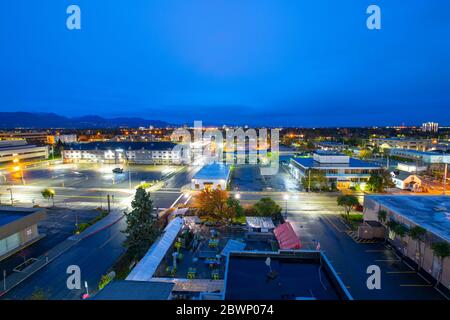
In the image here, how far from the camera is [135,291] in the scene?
29.9ft

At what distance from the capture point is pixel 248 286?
349 inches

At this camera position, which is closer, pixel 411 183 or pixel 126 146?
pixel 411 183

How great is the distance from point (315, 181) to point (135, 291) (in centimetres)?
3005

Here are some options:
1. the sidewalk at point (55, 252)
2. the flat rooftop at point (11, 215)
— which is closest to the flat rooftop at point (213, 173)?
the sidewalk at point (55, 252)

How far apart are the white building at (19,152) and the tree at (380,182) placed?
233ft

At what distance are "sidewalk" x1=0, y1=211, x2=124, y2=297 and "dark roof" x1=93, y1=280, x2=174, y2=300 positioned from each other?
358 inches

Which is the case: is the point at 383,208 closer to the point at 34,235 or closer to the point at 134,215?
the point at 134,215

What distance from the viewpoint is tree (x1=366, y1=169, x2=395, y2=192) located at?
1308 inches

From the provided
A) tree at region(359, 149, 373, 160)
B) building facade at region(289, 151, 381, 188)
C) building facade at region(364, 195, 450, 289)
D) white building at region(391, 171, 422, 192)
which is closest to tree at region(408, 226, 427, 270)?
building facade at region(364, 195, 450, 289)

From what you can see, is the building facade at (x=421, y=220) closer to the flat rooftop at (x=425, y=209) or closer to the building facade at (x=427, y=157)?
the flat rooftop at (x=425, y=209)

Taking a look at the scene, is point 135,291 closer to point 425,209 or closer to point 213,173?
point 425,209

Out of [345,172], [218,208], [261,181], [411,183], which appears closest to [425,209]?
[218,208]

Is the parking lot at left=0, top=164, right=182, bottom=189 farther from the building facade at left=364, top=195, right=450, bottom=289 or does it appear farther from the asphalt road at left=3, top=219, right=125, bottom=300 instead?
the building facade at left=364, top=195, right=450, bottom=289
